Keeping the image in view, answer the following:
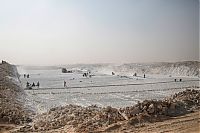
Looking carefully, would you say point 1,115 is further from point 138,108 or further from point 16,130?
point 138,108

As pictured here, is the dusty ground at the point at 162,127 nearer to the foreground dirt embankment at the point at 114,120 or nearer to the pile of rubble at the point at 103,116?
the foreground dirt embankment at the point at 114,120

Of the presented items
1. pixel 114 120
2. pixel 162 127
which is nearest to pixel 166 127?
pixel 162 127

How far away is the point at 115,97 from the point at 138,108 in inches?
244

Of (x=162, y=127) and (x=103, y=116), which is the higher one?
(x=103, y=116)

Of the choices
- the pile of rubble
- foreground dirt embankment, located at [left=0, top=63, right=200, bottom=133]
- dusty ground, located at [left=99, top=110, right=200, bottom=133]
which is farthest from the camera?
the pile of rubble

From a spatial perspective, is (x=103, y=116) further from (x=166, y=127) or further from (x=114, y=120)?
(x=166, y=127)

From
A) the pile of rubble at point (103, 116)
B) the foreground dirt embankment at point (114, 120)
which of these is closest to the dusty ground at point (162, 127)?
the foreground dirt embankment at point (114, 120)

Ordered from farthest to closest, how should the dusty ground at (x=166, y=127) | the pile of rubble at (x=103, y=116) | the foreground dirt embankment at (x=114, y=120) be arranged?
the pile of rubble at (x=103, y=116)
the foreground dirt embankment at (x=114, y=120)
the dusty ground at (x=166, y=127)

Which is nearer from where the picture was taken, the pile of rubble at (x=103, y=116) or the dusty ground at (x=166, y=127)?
the dusty ground at (x=166, y=127)

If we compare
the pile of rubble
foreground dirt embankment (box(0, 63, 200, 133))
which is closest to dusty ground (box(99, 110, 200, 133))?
foreground dirt embankment (box(0, 63, 200, 133))

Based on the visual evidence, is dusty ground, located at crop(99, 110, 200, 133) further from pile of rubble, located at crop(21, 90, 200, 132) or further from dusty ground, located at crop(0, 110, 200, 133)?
pile of rubble, located at crop(21, 90, 200, 132)

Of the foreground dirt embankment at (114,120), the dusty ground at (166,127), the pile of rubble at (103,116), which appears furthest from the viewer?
the pile of rubble at (103,116)

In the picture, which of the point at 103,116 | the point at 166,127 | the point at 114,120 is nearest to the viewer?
the point at 166,127

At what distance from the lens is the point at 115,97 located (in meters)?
15.8
